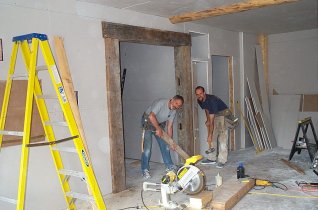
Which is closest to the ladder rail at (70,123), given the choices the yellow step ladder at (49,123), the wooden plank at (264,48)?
the yellow step ladder at (49,123)

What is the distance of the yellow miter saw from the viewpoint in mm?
3090

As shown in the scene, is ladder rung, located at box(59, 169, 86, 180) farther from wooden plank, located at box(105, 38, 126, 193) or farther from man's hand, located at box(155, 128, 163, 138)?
man's hand, located at box(155, 128, 163, 138)

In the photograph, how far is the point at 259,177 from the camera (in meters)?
4.64

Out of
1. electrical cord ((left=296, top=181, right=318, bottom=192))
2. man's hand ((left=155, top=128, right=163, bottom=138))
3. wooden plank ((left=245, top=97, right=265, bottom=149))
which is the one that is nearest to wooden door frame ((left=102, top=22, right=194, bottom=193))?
man's hand ((left=155, top=128, right=163, bottom=138))

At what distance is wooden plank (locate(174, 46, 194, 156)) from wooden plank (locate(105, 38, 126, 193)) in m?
1.41

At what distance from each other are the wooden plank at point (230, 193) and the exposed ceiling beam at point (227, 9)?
7.44 ft

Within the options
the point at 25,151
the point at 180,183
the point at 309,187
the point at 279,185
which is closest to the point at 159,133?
the point at 180,183

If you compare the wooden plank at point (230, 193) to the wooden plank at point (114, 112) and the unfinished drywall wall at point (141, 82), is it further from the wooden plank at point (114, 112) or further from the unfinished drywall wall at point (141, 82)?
the unfinished drywall wall at point (141, 82)

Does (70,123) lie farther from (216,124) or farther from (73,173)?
(216,124)

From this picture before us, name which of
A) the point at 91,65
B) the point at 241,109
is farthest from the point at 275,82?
the point at 91,65

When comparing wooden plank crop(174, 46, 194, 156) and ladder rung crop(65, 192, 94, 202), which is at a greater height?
wooden plank crop(174, 46, 194, 156)

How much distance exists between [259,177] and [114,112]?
7.69 feet

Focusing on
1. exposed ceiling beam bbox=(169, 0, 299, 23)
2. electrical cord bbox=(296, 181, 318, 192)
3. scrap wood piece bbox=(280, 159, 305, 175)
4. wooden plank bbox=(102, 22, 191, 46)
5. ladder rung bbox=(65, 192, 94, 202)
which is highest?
exposed ceiling beam bbox=(169, 0, 299, 23)

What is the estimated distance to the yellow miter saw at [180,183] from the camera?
3.09 meters
